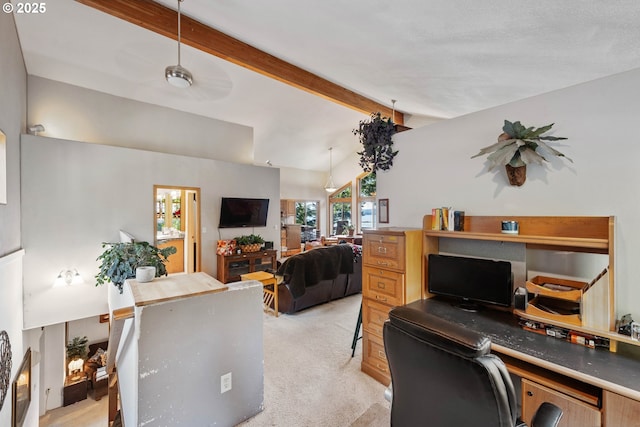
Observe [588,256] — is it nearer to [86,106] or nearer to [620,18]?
[620,18]

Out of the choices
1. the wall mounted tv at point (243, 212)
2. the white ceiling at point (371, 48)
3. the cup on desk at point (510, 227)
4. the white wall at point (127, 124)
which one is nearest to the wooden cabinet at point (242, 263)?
the wall mounted tv at point (243, 212)

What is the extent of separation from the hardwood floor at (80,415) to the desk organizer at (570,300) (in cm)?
419

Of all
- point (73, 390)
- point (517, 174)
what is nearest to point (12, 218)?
point (73, 390)

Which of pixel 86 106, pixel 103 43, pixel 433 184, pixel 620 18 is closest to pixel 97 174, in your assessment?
pixel 86 106

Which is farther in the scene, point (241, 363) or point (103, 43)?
point (103, 43)

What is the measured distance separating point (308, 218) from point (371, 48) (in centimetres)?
836

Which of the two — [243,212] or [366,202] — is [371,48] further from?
[366,202]

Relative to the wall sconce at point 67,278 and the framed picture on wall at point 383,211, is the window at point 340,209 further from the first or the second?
the wall sconce at point 67,278

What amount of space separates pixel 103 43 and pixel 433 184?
4.41 m

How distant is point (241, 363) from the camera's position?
2.03 metres

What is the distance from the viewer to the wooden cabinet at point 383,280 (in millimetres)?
2275

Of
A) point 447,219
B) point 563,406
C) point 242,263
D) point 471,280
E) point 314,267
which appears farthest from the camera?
point 242,263

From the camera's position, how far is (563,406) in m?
1.40

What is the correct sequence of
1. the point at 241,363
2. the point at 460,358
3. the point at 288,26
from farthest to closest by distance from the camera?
1. the point at 288,26
2. the point at 241,363
3. the point at 460,358
